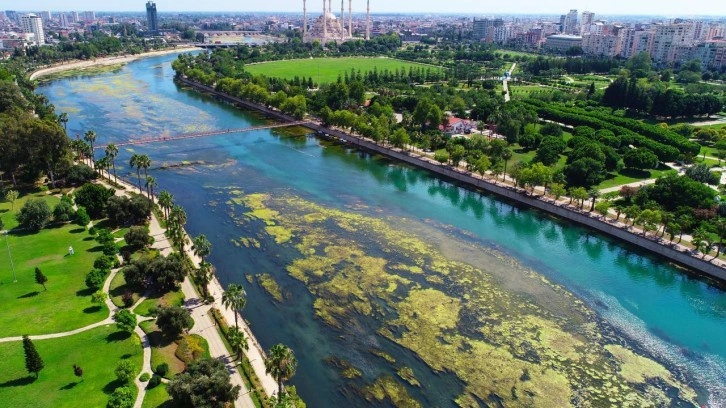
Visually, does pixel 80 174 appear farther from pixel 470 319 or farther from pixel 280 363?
A: pixel 470 319

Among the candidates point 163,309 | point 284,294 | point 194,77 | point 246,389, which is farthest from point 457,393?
point 194,77

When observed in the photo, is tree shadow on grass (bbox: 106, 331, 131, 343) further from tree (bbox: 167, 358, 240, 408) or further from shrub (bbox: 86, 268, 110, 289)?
tree (bbox: 167, 358, 240, 408)

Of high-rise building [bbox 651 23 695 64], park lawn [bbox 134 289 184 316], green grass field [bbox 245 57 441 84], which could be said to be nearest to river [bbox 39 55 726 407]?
park lawn [bbox 134 289 184 316]

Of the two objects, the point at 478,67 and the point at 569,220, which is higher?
the point at 478,67

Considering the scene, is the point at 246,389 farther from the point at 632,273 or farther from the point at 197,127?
the point at 197,127

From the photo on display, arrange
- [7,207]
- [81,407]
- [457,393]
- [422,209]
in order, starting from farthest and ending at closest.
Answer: [422,209] → [7,207] → [457,393] → [81,407]

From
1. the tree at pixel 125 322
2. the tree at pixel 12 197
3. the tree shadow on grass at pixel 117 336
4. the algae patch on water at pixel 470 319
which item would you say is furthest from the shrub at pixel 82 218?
the tree shadow on grass at pixel 117 336

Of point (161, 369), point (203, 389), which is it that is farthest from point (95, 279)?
point (203, 389)
